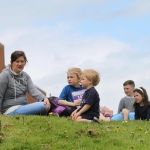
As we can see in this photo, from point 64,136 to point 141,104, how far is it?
450 centimetres

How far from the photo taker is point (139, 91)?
1177 centimetres

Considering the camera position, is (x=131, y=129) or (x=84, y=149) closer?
(x=84, y=149)

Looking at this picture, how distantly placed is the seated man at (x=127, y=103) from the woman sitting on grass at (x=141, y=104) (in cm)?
69

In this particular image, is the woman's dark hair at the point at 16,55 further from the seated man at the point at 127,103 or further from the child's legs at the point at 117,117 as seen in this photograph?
the seated man at the point at 127,103

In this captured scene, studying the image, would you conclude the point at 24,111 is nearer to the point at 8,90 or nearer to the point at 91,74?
the point at 8,90

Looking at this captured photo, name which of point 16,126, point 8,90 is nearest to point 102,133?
point 16,126

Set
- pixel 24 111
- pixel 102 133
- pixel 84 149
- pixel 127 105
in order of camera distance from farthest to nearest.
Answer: pixel 127 105 < pixel 24 111 < pixel 102 133 < pixel 84 149

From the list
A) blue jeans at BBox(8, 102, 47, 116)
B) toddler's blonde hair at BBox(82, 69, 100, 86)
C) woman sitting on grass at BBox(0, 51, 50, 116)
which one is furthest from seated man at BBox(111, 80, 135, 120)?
toddler's blonde hair at BBox(82, 69, 100, 86)

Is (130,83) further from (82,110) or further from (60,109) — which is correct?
(82,110)

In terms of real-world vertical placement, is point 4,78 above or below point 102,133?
above

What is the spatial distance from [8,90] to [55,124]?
8.35ft

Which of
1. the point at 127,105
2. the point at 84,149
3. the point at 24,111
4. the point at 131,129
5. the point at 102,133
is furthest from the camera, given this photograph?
the point at 127,105

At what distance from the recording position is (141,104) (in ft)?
38.9

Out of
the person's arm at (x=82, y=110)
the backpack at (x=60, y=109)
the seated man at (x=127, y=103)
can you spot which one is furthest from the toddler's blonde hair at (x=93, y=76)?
the seated man at (x=127, y=103)
